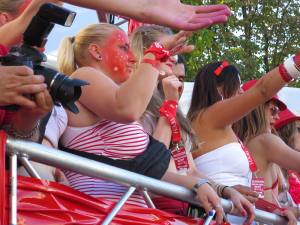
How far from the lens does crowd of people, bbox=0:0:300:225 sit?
6.82 feet

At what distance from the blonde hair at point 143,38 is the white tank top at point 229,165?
662 millimetres

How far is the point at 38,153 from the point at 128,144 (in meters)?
0.66

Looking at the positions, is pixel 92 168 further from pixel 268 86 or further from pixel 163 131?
pixel 268 86

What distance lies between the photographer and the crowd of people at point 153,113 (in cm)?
208

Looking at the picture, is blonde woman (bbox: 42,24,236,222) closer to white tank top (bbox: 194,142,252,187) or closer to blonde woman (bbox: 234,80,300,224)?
white tank top (bbox: 194,142,252,187)

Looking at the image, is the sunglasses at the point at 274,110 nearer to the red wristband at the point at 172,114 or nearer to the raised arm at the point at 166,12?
the red wristband at the point at 172,114

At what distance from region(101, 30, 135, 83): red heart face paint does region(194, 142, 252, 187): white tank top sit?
2.66 feet

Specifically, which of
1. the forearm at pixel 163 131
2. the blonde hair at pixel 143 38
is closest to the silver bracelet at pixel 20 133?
the forearm at pixel 163 131

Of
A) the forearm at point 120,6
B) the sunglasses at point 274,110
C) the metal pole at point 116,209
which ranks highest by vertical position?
the forearm at point 120,6

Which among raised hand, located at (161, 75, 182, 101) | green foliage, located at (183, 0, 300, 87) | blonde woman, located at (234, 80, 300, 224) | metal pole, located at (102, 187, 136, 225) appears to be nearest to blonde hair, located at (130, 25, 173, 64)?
raised hand, located at (161, 75, 182, 101)

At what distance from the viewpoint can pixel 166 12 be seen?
2047 mm

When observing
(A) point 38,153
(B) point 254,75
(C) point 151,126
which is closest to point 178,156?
(C) point 151,126

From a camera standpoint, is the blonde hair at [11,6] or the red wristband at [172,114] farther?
the red wristband at [172,114]

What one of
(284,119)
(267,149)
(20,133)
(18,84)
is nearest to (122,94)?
(20,133)
